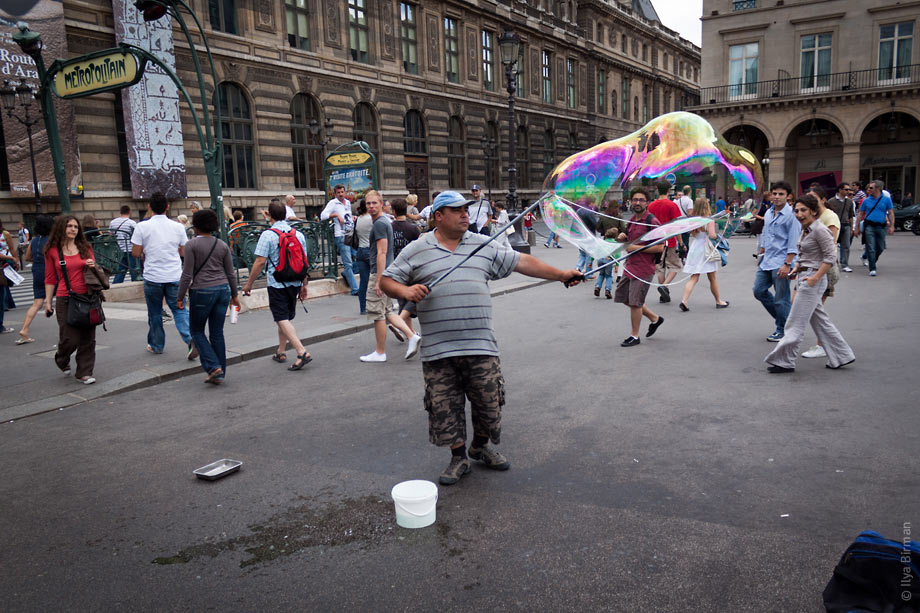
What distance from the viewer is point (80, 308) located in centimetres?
704

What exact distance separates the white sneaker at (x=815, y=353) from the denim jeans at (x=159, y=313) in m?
6.97

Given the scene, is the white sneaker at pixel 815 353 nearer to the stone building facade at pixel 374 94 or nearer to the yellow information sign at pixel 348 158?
the yellow information sign at pixel 348 158

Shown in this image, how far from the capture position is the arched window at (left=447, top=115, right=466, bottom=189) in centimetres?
3644

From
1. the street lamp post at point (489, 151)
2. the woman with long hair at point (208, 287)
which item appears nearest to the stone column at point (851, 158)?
the street lamp post at point (489, 151)

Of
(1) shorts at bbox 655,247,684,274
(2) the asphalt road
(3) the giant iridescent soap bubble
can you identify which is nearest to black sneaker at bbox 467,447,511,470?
(2) the asphalt road

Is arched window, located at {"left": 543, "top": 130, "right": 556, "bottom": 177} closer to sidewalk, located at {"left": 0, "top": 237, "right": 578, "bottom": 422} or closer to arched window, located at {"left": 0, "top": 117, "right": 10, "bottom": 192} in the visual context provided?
arched window, located at {"left": 0, "top": 117, "right": 10, "bottom": 192}

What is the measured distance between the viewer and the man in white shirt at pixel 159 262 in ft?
26.9

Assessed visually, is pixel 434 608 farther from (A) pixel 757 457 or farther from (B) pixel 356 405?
(B) pixel 356 405

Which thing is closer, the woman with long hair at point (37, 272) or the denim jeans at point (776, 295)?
the denim jeans at point (776, 295)

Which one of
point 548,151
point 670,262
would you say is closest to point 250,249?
point 670,262

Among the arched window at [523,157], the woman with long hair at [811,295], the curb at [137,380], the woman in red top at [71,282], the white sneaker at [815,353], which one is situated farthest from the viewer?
the arched window at [523,157]

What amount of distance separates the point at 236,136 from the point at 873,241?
69.5 ft

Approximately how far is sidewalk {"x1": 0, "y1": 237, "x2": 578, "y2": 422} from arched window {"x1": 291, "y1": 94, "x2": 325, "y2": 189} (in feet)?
55.2

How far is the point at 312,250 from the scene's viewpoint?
1389 cm
